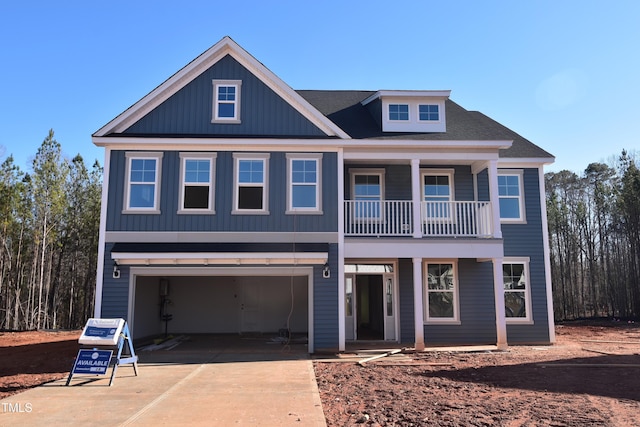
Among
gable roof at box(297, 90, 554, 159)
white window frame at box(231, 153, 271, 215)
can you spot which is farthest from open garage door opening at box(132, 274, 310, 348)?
gable roof at box(297, 90, 554, 159)

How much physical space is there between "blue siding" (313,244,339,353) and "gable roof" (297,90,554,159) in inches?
164

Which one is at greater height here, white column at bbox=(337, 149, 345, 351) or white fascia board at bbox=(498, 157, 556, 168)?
white fascia board at bbox=(498, 157, 556, 168)

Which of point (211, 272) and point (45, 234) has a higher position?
point (45, 234)

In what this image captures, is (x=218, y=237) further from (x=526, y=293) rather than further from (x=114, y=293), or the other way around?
(x=526, y=293)

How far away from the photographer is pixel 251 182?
12398 millimetres

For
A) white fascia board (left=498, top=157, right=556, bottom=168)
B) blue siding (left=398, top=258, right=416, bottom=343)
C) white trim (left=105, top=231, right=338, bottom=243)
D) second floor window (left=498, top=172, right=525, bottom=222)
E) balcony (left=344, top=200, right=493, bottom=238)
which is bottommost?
blue siding (left=398, top=258, right=416, bottom=343)

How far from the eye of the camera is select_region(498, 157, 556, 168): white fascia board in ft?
47.3

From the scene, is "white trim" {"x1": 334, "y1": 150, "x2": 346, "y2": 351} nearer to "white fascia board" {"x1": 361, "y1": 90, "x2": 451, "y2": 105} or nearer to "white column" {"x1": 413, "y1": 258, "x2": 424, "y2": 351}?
"white column" {"x1": 413, "y1": 258, "x2": 424, "y2": 351}

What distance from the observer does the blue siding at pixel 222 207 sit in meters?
12.0

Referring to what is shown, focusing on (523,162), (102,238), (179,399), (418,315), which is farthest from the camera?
(523,162)

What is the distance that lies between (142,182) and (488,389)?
975cm

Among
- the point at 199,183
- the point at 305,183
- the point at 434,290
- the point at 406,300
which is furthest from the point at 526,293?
the point at 199,183

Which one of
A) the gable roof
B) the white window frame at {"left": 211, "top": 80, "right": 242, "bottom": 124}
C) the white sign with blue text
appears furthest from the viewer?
the gable roof

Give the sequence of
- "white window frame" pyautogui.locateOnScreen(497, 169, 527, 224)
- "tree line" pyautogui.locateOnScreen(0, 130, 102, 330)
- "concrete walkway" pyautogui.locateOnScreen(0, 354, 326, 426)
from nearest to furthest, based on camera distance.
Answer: "concrete walkway" pyautogui.locateOnScreen(0, 354, 326, 426) → "white window frame" pyautogui.locateOnScreen(497, 169, 527, 224) → "tree line" pyautogui.locateOnScreen(0, 130, 102, 330)
